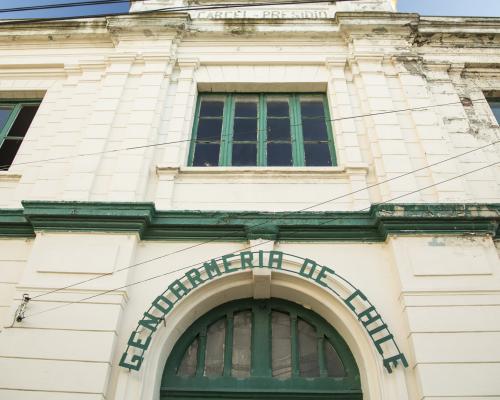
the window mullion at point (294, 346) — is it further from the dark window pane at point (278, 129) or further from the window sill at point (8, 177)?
the window sill at point (8, 177)

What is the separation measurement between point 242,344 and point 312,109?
4.16m

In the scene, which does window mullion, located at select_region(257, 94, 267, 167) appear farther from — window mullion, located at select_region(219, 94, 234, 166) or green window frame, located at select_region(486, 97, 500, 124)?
green window frame, located at select_region(486, 97, 500, 124)

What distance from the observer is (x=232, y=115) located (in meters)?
7.30

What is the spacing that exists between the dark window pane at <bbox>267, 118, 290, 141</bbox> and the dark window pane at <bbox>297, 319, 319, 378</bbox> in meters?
3.01

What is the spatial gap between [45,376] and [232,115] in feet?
15.4

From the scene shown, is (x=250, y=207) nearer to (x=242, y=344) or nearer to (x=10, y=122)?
(x=242, y=344)

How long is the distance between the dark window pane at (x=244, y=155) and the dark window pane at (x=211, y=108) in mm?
881

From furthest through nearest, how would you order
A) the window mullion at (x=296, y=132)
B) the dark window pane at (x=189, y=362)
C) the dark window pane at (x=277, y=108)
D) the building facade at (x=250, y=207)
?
the dark window pane at (x=277, y=108) < the window mullion at (x=296, y=132) < the dark window pane at (x=189, y=362) < the building facade at (x=250, y=207)

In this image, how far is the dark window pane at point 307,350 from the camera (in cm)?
488

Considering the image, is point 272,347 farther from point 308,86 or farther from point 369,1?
point 369,1

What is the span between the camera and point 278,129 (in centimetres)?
711

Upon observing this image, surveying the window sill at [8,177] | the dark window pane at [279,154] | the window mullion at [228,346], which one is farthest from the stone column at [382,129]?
the window sill at [8,177]

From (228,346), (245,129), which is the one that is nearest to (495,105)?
(245,129)

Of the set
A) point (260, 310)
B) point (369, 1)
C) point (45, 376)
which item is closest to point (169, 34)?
point (369, 1)
